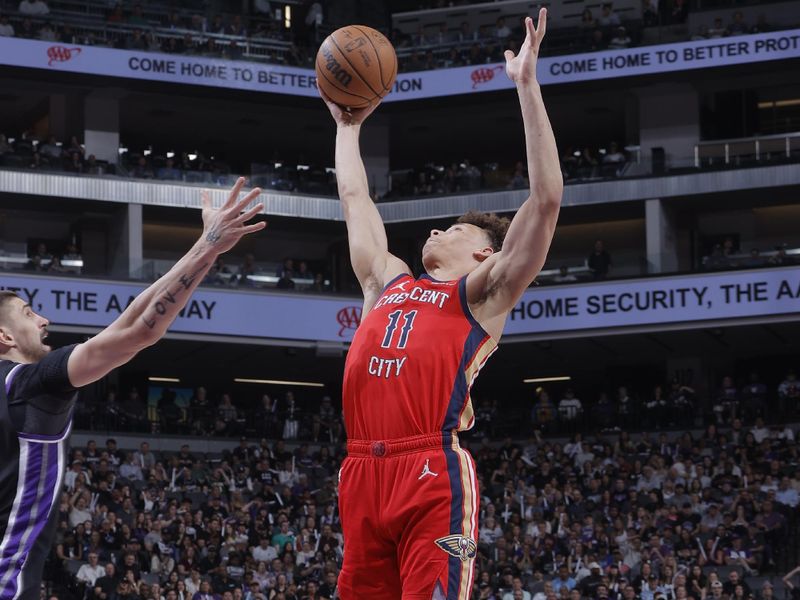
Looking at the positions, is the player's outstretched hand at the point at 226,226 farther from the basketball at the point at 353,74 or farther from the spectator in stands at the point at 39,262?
the spectator in stands at the point at 39,262

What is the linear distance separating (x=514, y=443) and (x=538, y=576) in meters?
9.25

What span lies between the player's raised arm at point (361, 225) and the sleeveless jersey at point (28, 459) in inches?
71.5

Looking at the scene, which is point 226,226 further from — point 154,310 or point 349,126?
point 349,126

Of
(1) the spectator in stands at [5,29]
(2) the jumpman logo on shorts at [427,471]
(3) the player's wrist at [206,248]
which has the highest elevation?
(1) the spectator in stands at [5,29]

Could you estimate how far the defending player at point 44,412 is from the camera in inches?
232

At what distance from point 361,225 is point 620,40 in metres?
30.2

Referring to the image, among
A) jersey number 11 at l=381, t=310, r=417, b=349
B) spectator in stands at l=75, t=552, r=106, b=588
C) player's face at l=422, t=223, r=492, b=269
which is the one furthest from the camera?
spectator in stands at l=75, t=552, r=106, b=588

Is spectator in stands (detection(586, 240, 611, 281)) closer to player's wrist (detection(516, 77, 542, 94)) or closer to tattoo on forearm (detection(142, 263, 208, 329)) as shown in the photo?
player's wrist (detection(516, 77, 542, 94))

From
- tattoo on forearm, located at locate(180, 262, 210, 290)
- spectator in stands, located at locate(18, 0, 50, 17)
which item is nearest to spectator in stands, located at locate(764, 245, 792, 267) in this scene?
spectator in stands, located at locate(18, 0, 50, 17)

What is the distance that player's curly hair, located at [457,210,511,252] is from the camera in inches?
285

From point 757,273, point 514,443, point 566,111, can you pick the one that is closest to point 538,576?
point 514,443

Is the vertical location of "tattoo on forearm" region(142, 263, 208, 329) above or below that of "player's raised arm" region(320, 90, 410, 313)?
below

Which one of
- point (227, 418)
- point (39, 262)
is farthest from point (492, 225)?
point (39, 262)

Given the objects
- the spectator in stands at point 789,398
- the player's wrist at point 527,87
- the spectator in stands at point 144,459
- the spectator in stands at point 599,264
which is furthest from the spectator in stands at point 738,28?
the player's wrist at point 527,87
